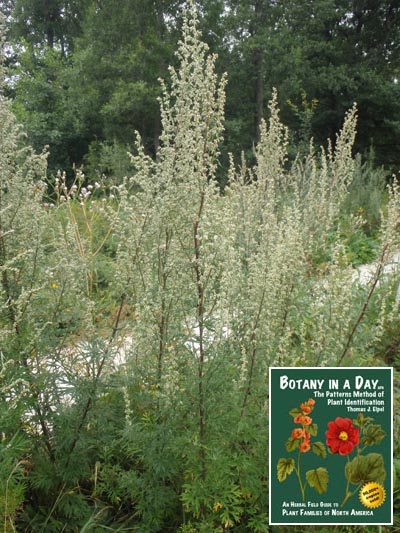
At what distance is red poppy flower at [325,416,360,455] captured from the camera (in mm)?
1941

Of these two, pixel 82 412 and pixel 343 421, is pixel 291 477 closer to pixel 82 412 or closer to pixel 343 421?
pixel 343 421

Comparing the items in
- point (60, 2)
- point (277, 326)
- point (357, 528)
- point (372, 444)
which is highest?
point (60, 2)

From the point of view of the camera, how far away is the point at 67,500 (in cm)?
234

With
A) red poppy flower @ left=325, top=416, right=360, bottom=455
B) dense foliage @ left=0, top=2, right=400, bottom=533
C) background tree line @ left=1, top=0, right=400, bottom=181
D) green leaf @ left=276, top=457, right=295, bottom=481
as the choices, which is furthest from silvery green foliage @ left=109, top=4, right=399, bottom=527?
background tree line @ left=1, top=0, right=400, bottom=181

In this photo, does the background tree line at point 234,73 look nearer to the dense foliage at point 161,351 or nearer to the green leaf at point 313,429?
the dense foliage at point 161,351

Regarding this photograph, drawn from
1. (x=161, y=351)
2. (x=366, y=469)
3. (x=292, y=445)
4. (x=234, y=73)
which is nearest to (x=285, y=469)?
(x=292, y=445)

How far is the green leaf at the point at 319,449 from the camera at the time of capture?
195cm

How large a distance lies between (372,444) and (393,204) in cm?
126

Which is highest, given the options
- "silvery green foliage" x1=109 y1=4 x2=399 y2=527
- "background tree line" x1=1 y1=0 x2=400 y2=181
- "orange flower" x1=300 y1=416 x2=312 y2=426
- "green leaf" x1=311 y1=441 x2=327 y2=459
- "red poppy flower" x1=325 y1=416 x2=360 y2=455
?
"background tree line" x1=1 y1=0 x2=400 y2=181

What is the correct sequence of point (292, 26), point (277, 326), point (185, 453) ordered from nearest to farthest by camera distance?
1. point (185, 453)
2. point (277, 326)
3. point (292, 26)

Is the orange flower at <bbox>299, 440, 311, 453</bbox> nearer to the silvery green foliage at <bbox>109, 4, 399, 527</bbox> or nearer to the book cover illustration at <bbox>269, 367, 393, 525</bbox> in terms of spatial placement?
the book cover illustration at <bbox>269, 367, 393, 525</bbox>

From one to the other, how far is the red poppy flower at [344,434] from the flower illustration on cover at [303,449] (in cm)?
6

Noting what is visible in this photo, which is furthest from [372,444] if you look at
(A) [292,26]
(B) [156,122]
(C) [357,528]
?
(A) [292,26]

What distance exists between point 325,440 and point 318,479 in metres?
0.15
